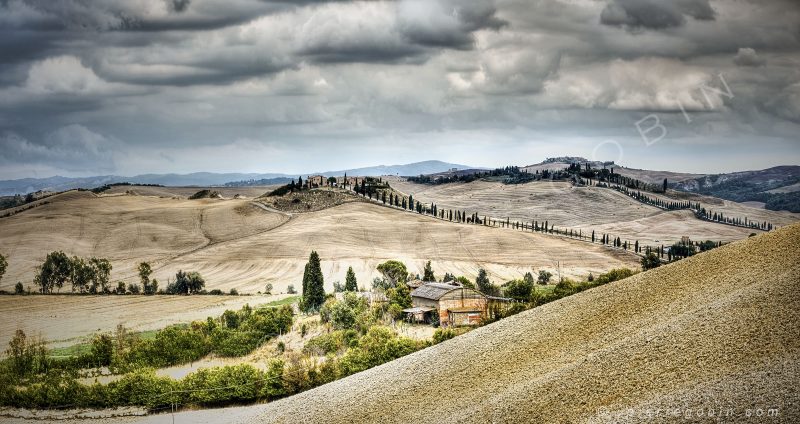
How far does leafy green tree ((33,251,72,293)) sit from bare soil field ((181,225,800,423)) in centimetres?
11113

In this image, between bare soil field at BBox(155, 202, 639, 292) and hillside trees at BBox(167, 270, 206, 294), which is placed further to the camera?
bare soil field at BBox(155, 202, 639, 292)

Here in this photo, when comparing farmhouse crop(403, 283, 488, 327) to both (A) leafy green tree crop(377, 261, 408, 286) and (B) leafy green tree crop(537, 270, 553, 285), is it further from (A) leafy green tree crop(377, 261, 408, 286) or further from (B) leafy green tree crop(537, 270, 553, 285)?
(B) leafy green tree crop(537, 270, 553, 285)

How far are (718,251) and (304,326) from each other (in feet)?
191

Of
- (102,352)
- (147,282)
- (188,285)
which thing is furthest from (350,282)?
(102,352)

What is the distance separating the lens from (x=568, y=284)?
198 feet

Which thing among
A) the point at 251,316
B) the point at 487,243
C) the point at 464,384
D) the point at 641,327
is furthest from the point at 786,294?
the point at 487,243

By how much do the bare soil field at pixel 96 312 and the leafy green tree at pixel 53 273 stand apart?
59.0 feet

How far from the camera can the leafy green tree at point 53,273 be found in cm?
13962

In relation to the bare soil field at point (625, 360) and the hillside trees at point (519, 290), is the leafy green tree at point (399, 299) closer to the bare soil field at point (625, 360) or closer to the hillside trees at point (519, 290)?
the hillside trees at point (519, 290)

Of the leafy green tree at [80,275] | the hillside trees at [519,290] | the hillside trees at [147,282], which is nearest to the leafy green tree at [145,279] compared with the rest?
the hillside trees at [147,282]

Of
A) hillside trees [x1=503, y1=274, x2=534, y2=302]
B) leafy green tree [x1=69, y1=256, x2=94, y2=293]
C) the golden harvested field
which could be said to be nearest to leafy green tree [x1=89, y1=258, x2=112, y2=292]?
leafy green tree [x1=69, y1=256, x2=94, y2=293]

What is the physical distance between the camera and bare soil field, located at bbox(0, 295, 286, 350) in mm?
93812

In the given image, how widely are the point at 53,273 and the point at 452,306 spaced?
318ft

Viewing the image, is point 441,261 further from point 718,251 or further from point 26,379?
point 718,251
